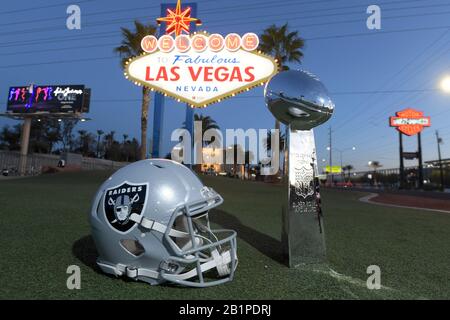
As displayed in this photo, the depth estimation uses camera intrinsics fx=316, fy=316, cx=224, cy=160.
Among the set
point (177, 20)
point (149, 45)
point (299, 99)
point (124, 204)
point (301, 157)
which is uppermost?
point (177, 20)

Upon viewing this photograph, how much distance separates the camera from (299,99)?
9.14 ft

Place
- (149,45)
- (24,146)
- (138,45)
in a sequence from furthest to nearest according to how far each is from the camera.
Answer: (24,146) → (138,45) → (149,45)

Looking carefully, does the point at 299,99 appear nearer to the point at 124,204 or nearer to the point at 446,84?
the point at 124,204

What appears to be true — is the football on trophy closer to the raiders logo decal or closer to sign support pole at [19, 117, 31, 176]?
the raiders logo decal

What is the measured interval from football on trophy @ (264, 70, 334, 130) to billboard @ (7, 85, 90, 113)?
1400 inches

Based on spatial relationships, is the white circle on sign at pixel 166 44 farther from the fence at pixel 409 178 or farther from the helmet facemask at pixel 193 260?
the fence at pixel 409 178

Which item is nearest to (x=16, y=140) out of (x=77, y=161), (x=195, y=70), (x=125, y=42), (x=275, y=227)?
(x=77, y=161)

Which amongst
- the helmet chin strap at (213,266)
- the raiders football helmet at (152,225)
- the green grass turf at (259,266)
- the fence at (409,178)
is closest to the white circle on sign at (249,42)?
the green grass turf at (259,266)

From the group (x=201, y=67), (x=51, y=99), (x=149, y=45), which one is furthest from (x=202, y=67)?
(x=51, y=99)

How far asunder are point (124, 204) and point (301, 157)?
5.47 ft

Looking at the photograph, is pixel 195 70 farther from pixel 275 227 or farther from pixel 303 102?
pixel 303 102

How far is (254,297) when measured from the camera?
2.13 m

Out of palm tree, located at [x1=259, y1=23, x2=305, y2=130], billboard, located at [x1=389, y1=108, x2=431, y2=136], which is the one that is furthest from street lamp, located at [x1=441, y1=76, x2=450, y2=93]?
billboard, located at [x1=389, y1=108, x2=431, y2=136]

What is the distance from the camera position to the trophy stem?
2.87 m
